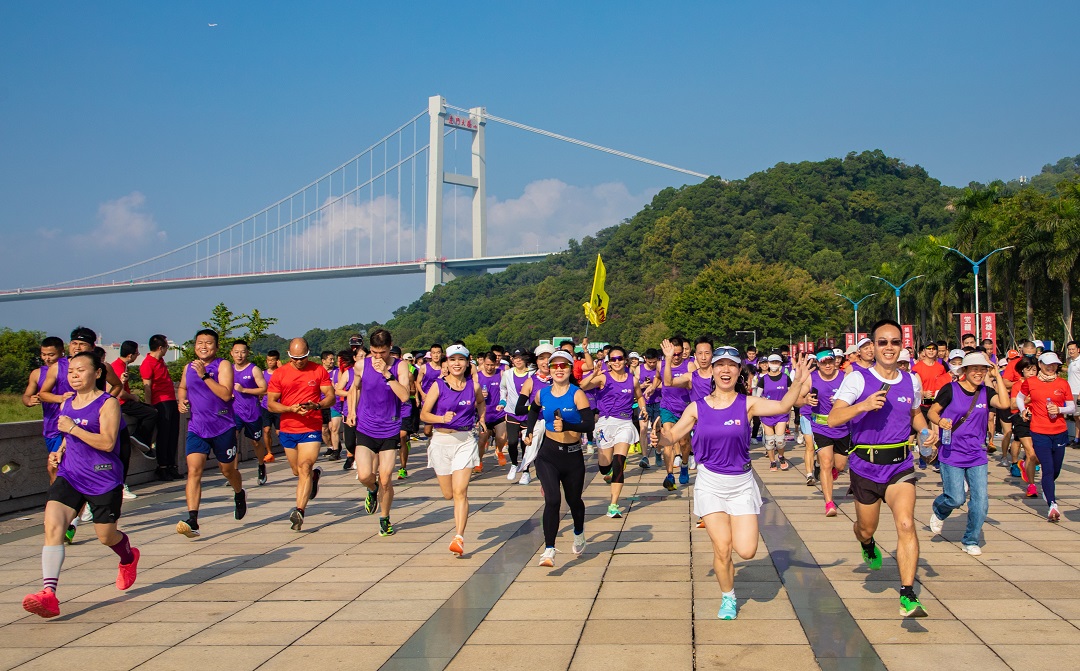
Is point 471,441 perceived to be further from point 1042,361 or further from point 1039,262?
point 1039,262

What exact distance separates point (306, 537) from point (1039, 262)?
39.5 m

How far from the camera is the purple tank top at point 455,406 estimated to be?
8.45m

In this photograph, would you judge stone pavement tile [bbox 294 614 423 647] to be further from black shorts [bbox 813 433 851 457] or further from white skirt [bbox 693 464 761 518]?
black shorts [bbox 813 433 851 457]

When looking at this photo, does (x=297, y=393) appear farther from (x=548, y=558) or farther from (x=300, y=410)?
(x=548, y=558)

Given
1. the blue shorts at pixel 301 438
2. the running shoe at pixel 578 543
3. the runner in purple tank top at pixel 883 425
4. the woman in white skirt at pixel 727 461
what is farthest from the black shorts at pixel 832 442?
the blue shorts at pixel 301 438

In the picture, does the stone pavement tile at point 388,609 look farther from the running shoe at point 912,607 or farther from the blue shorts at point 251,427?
the blue shorts at point 251,427

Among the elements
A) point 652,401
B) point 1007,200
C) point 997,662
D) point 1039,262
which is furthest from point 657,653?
point 1007,200

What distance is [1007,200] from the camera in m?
48.4

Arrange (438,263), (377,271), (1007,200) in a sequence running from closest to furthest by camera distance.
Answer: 1. (1007,200)
2. (377,271)
3. (438,263)

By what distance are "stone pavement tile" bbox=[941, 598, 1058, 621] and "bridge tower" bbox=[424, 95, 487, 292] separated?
371 ft

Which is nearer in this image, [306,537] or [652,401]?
[306,537]

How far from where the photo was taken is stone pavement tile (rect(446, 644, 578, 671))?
516 centimetres

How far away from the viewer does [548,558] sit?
24.5ft

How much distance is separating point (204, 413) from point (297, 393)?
34.7 inches
